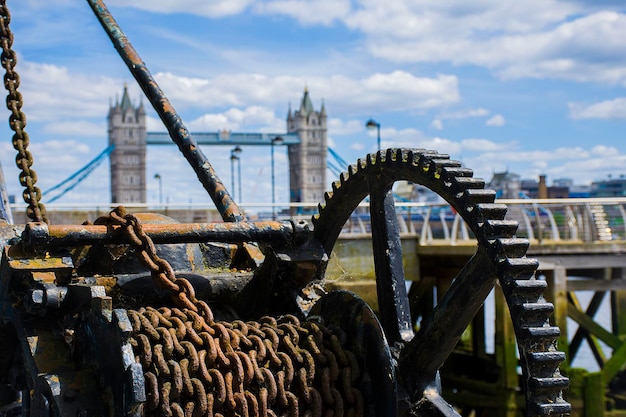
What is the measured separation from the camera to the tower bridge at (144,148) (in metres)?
149

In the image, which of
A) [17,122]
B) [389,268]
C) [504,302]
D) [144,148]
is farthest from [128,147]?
[389,268]

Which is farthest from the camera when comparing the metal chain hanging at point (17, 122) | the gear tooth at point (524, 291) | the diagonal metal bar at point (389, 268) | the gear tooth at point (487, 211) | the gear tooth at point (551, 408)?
the metal chain hanging at point (17, 122)

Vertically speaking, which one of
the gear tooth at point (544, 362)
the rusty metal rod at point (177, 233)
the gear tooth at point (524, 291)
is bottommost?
the gear tooth at point (544, 362)

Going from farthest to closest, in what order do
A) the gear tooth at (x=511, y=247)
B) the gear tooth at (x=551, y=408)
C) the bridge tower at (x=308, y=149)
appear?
the bridge tower at (x=308, y=149)
the gear tooth at (x=511, y=247)
the gear tooth at (x=551, y=408)

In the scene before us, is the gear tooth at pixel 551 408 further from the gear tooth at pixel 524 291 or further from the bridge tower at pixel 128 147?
the bridge tower at pixel 128 147

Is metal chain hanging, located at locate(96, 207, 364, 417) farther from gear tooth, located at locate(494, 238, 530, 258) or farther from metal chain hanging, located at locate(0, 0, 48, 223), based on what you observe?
metal chain hanging, located at locate(0, 0, 48, 223)

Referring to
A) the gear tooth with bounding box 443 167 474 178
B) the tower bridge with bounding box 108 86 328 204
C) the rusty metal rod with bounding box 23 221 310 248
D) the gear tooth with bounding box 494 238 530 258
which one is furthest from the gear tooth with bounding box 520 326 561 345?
the tower bridge with bounding box 108 86 328 204

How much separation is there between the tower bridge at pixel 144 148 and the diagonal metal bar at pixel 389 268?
438 feet

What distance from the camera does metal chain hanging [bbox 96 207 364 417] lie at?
155 inches

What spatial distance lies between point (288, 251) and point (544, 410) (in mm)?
1971

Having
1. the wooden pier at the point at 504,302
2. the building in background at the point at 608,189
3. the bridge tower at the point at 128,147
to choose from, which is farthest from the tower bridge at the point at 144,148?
the wooden pier at the point at 504,302

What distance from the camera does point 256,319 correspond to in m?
5.33

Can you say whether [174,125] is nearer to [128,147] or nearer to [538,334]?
[538,334]

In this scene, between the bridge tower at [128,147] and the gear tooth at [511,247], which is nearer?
the gear tooth at [511,247]
